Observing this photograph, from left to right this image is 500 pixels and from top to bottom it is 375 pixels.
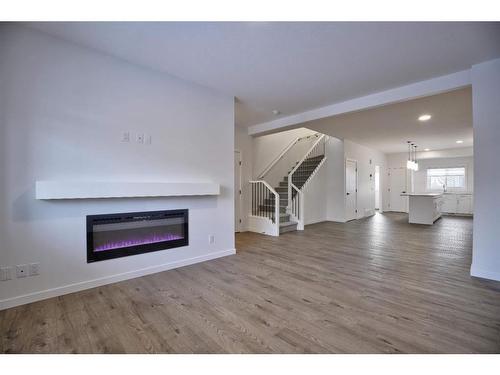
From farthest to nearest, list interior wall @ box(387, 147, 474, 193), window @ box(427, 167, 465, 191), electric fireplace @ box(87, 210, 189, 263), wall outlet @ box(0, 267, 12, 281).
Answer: window @ box(427, 167, 465, 191) → interior wall @ box(387, 147, 474, 193) → electric fireplace @ box(87, 210, 189, 263) → wall outlet @ box(0, 267, 12, 281)

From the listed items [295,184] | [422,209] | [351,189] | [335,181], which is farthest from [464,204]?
[295,184]

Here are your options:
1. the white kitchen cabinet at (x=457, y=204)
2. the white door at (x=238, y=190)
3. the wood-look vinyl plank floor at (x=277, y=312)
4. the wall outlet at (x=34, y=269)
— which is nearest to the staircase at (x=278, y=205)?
the white door at (x=238, y=190)

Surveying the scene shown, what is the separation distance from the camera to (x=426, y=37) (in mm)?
2434

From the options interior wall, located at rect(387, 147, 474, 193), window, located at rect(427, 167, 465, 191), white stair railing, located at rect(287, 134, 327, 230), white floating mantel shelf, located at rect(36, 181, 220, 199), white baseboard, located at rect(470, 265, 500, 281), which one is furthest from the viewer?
window, located at rect(427, 167, 465, 191)

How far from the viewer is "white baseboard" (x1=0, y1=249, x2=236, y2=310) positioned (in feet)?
7.54

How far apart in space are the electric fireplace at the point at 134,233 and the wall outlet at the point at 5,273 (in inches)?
24.6

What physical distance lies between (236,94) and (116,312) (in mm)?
3356

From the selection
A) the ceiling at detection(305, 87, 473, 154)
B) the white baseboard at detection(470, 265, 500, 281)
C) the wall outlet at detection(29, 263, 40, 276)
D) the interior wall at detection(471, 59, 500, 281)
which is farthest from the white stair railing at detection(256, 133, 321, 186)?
the wall outlet at detection(29, 263, 40, 276)

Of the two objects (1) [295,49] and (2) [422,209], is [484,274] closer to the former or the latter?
(1) [295,49]

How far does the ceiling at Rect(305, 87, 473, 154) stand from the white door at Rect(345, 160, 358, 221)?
2.86 feet

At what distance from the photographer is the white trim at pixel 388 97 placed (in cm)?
320

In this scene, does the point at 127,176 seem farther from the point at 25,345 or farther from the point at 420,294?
the point at 420,294

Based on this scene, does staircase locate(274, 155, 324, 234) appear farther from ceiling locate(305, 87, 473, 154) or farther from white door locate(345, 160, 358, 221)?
ceiling locate(305, 87, 473, 154)

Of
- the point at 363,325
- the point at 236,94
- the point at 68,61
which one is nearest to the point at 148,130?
the point at 68,61
